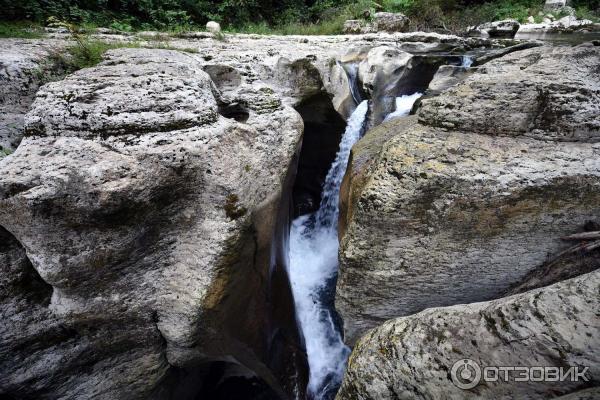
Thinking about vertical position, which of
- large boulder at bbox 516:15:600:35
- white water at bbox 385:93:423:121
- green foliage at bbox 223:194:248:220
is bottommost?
green foliage at bbox 223:194:248:220

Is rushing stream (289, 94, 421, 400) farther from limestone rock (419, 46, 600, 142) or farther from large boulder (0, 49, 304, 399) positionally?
limestone rock (419, 46, 600, 142)

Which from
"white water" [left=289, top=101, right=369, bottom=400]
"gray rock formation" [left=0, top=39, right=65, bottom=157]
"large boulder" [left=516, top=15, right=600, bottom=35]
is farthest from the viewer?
"large boulder" [left=516, top=15, right=600, bottom=35]

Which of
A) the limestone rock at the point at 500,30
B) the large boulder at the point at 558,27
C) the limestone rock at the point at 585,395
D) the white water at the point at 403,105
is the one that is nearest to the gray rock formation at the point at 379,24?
the limestone rock at the point at 500,30

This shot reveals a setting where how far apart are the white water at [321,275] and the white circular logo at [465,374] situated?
3.09 m

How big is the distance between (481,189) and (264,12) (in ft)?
45.0

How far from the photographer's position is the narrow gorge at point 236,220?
2.78m

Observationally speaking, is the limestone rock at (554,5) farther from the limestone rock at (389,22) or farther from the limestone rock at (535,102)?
the limestone rock at (535,102)

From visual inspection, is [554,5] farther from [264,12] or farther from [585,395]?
[585,395]

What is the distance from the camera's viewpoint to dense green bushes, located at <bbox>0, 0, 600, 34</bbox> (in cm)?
765

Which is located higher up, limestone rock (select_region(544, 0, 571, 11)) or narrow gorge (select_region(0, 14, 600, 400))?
limestone rock (select_region(544, 0, 571, 11))

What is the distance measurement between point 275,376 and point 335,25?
1138 cm

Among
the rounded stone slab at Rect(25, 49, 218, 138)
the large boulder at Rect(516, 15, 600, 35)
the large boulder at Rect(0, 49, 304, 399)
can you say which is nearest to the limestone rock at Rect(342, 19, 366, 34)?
the large boulder at Rect(516, 15, 600, 35)

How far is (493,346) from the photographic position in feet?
7.02

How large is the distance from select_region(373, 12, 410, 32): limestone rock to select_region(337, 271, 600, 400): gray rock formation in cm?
1205
